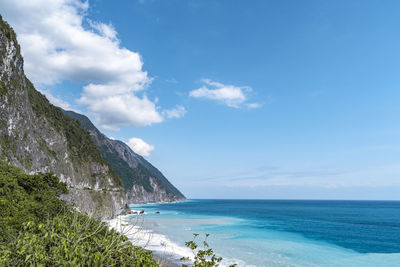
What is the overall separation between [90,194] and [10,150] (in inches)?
1355

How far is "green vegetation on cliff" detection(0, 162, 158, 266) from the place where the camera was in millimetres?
6688

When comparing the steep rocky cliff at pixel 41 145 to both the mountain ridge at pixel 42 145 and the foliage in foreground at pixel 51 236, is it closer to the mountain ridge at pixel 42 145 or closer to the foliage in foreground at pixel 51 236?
the mountain ridge at pixel 42 145

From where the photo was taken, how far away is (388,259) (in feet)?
107

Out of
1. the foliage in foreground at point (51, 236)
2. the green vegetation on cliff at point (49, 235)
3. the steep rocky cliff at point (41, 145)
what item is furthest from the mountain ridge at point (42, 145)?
the foliage in foreground at point (51, 236)

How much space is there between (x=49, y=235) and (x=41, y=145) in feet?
193

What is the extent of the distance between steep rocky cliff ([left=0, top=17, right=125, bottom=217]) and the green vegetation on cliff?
44.9ft

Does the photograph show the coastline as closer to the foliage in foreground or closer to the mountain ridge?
the foliage in foreground

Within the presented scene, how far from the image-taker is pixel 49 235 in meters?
8.52

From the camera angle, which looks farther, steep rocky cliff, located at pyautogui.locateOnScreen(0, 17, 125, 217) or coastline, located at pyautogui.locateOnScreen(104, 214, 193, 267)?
steep rocky cliff, located at pyautogui.locateOnScreen(0, 17, 125, 217)

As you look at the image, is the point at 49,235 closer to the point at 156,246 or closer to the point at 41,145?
the point at 156,246

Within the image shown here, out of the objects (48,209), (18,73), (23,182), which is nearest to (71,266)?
(48,209)

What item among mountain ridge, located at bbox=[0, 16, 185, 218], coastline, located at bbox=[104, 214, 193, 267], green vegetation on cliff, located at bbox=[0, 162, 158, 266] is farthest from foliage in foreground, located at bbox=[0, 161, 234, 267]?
mountain ridge, located at bbox=[0, 16, 185, 218]

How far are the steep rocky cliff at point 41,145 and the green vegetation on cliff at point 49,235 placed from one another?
538 inches

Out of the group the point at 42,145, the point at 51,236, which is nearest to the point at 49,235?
the point at 51,236
